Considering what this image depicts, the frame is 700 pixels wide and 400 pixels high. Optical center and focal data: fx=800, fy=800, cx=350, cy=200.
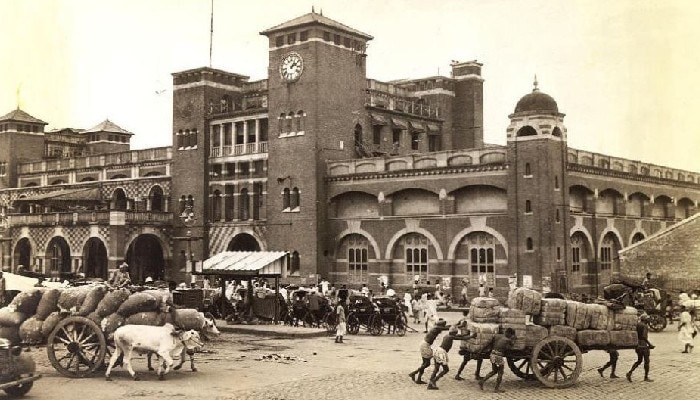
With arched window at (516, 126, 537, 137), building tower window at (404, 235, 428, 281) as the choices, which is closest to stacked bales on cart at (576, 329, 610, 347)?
arched window at (516, 126, 537, 137)

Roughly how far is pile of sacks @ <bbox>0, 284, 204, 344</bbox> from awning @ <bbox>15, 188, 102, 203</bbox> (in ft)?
127

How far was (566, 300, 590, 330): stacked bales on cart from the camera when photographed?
1648cm

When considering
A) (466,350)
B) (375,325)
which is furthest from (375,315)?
(466,350)

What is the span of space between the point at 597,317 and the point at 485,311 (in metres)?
2.41

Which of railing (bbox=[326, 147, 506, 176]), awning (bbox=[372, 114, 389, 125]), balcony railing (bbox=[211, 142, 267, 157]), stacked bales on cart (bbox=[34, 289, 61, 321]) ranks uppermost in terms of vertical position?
awning (bbox=[372, 114, 389, 125])

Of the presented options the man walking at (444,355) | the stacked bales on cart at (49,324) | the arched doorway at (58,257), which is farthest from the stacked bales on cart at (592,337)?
the arched doorway at (58,257)

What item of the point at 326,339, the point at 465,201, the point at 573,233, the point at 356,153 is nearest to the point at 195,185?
the point at 356,153

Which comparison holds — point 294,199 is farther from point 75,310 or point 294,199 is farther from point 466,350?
point 466,350

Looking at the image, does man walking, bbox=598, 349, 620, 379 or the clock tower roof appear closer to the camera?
man walking, bbox=598, 349, 620, 379

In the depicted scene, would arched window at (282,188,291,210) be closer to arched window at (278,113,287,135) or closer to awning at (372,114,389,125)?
arched window at (278,113,287,135)

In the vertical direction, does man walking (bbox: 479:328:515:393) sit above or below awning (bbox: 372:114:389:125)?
below

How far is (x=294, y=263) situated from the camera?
45.7m

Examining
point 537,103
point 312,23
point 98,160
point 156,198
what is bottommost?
point 156,198

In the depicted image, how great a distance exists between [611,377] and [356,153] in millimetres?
31566
